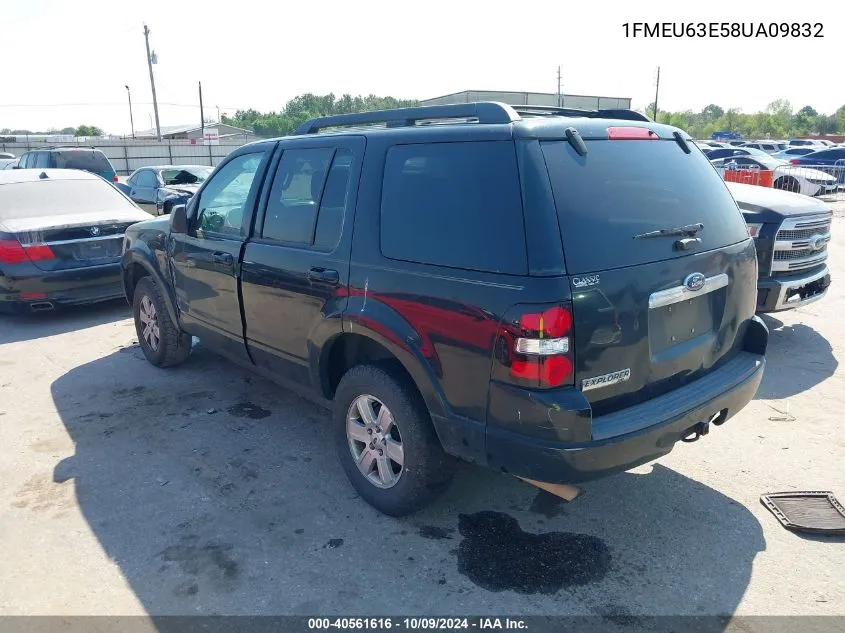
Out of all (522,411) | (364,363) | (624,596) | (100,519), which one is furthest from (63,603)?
(624,596)

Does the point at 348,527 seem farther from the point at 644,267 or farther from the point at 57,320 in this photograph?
the point at 57,320

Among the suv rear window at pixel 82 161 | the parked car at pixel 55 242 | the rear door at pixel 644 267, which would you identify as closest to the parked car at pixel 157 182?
the suv rear window at pixel 82 161

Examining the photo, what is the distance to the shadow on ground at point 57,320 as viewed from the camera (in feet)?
23.9

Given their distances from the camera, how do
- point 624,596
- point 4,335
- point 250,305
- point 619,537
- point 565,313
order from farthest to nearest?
1. point 4,335
2. point 250,305
3. point 619,537
4. point 624,596
5. point 565,313

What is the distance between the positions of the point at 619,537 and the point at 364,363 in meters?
1.63

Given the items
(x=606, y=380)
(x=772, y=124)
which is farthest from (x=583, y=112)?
(x=772, y=124)

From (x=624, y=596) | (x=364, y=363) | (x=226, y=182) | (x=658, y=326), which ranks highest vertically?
(x=226, y=182)

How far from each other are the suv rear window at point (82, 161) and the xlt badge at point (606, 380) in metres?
18.6

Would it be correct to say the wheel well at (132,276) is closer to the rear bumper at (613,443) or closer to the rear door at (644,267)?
the rear bumper at (613,443)

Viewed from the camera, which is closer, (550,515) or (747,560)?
(747,560)

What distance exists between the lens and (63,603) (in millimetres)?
2887

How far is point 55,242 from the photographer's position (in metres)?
7.34

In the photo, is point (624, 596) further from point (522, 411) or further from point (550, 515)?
point (522, 411)

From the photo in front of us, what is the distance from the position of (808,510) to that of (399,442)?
225cm
